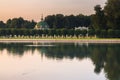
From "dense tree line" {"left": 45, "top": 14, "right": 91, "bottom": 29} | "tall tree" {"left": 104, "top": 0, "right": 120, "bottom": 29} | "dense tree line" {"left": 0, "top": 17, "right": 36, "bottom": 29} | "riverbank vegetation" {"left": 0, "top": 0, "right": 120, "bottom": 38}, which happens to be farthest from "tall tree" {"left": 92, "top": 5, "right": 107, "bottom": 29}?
"dense tree line" {"left": 0, "top": 17, "right": 36, "bottom": 29}

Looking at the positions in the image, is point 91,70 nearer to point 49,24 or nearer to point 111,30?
point 111,30

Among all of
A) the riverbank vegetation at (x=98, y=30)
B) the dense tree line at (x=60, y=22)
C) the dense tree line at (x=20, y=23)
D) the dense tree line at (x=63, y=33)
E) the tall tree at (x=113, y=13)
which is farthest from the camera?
the dense tree line at (x=20, y=23)

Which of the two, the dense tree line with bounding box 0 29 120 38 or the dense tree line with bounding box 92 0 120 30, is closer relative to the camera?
the dense tree line with bounding box 0 29 120 38

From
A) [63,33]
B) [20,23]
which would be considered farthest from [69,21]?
[63,33]

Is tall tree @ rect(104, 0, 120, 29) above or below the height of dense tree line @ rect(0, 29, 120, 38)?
above

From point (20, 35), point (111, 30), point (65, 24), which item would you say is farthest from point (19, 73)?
point (65, 24)

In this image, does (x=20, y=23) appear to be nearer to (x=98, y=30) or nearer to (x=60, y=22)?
(x=60, y=22)

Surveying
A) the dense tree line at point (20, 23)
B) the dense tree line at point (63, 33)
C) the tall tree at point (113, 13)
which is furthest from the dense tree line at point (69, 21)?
the tall tree at point (113, 13)

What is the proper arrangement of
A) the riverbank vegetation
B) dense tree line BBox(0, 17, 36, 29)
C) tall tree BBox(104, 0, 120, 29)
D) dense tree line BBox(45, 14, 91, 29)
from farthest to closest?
dense tree line BBox(0, 17, 36, 29)
dense tree line BBox(45, 14, 91, 29)
tall tree BBox(104, 0, 120, 29)
the riverbank vegetation

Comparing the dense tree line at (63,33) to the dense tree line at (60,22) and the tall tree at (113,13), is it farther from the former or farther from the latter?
the dense tree line at (60,22)

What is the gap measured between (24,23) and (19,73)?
72.2m

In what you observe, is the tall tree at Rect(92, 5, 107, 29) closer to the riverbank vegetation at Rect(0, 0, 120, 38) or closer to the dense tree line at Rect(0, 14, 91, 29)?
the riverbank vegetation at Rect(0, 0, 120, 38)

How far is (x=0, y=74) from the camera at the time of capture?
13.6 meters

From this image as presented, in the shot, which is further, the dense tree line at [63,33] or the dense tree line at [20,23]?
the dense tree line at [20,23]
